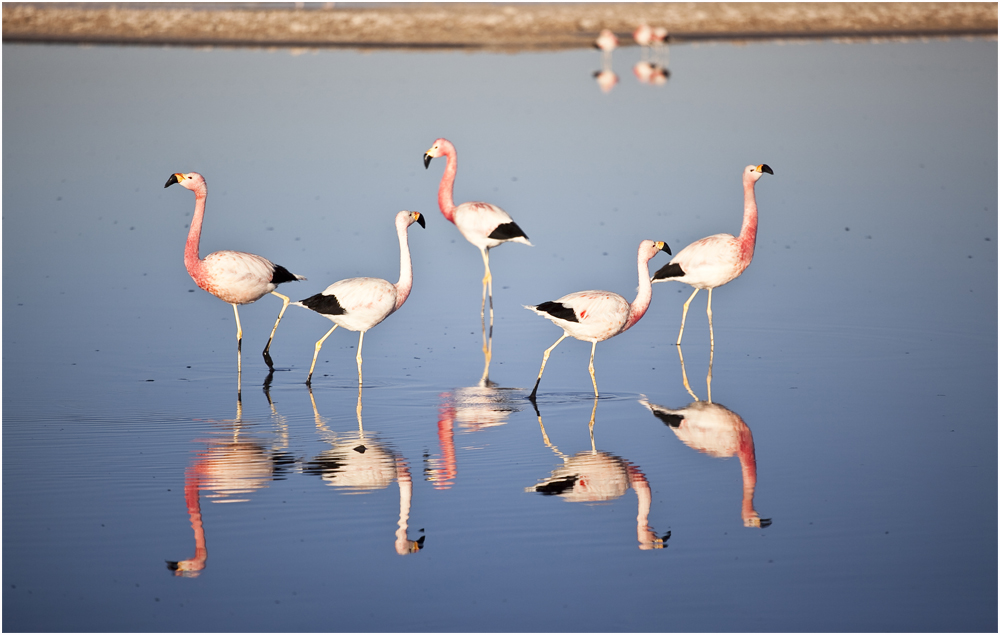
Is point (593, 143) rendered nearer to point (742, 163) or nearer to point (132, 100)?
point (742, 163)

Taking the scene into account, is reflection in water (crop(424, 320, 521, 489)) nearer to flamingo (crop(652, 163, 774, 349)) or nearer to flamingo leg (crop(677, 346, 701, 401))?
flamingo leg (crop(677, 346, 701, 401))

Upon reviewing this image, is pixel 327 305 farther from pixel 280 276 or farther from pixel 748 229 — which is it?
pixel 748 229

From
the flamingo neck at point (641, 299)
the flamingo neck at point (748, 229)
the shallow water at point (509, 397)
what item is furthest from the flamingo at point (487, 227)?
the flamingo neck at point (641, 299)

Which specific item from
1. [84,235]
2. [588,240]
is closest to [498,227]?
[588,240]

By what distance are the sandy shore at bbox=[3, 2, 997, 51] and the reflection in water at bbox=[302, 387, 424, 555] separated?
2429 centimetres

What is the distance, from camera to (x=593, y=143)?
16562 mm

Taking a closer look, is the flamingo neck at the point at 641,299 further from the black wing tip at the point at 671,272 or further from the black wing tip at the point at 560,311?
the black wing tip at the point at 671,272

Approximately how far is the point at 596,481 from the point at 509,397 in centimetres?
162

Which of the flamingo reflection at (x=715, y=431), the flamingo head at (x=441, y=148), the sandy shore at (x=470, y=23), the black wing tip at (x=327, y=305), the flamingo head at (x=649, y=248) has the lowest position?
the flamingo reflection at (x=715, y=431)

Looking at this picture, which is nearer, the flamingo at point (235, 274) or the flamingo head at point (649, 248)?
the flamingo head at point (649, 248)

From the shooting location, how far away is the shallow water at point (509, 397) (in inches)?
187

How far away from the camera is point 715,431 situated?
6676mm

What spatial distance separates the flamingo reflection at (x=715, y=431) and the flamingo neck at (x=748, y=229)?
6.41 feet

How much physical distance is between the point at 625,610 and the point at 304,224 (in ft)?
27.3
